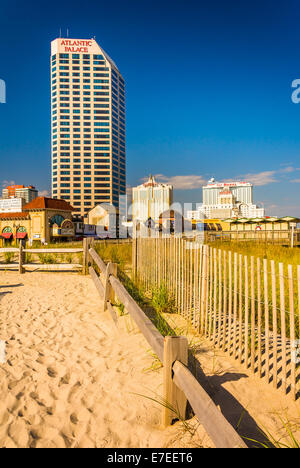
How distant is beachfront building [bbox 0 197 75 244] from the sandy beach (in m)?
37.7

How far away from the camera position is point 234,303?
3.90m

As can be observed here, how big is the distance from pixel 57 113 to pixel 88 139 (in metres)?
14.1

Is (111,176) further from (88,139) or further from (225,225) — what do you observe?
(225,225)

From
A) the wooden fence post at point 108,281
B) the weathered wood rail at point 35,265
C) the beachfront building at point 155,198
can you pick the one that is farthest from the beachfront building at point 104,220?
the wooden fence post at point 108,281

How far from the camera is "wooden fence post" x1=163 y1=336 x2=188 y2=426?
97.4 inches

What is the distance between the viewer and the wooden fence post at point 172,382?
2.47m

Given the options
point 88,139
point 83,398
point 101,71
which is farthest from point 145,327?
point 101,71

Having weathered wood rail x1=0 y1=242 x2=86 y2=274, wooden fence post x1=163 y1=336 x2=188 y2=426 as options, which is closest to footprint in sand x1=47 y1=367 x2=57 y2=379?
wooden fence post x1=163 y1=336 x2=188 y2=426

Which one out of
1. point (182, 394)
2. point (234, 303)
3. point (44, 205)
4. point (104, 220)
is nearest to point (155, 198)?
point (104, 220)

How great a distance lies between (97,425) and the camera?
2.80 meters

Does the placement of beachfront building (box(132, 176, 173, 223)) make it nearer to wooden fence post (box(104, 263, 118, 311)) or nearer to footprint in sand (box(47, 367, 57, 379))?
wooden fence post (box(104, 263, 118, 311))

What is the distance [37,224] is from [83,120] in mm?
75841

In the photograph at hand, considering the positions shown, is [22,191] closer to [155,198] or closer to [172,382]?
[155,198]

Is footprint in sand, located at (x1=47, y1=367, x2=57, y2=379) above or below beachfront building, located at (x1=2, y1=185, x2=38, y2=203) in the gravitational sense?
below
